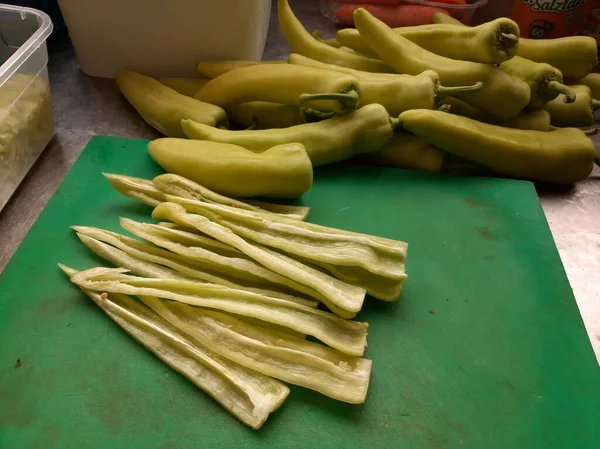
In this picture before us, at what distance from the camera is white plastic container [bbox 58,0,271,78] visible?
144 cm

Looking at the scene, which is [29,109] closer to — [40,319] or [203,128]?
[203,128]

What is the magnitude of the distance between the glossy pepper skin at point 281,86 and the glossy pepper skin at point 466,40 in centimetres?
32

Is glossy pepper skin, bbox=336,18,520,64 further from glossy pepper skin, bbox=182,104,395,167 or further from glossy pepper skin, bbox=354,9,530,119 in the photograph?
glossy pepper skin, bbox=182,104,395,167

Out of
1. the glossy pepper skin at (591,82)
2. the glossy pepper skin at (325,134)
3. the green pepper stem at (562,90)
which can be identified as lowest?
the glossy pepper skin at (325,134)

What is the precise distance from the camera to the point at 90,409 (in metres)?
0.87

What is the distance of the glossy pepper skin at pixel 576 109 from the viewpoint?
1.49m

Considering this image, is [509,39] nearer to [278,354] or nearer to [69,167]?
[278,354]

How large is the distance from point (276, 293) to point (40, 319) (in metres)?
0.43

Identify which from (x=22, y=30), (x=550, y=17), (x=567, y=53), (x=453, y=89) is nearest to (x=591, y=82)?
(x=567, y=53)

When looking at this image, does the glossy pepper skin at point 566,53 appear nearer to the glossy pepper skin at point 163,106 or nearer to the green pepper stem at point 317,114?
the green pepper stem at point 317,114

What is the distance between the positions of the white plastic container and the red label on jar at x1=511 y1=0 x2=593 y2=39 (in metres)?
0.85

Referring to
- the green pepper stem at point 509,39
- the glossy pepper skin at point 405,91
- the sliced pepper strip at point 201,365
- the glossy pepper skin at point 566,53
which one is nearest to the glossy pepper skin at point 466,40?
the green pepper stem at point 509,39

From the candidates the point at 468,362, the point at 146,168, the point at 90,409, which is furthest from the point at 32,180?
the point at 468,362

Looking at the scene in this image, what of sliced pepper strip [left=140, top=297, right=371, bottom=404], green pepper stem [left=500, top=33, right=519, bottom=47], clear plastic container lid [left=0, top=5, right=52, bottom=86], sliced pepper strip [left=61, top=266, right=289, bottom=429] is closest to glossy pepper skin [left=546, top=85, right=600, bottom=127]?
green pepper stem [left=500, top=33, right=519, bottom=47]
